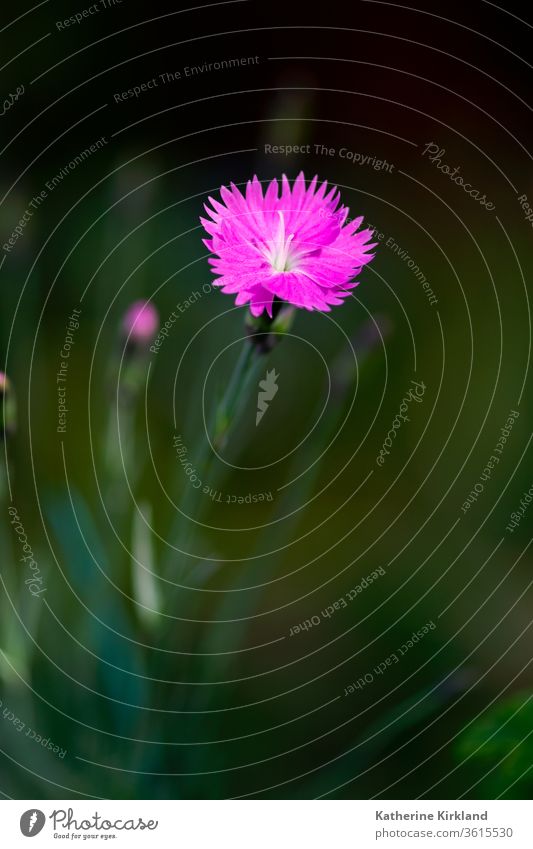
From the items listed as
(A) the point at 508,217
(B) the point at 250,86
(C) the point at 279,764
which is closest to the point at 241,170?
(B) the point at 250,86

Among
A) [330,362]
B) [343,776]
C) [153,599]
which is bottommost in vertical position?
[343,776]

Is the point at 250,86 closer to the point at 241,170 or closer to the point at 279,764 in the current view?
the point at 241,170

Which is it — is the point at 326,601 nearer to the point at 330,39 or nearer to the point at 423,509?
the point at 423,509

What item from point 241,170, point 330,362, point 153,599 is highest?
point 241,170

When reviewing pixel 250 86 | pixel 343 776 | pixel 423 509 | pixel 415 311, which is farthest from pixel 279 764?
pixel 250 86

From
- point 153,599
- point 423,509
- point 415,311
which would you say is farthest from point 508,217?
point 153,599

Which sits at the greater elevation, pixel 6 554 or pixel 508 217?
pixel 508 217

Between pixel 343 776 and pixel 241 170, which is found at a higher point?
pixel 241 170
